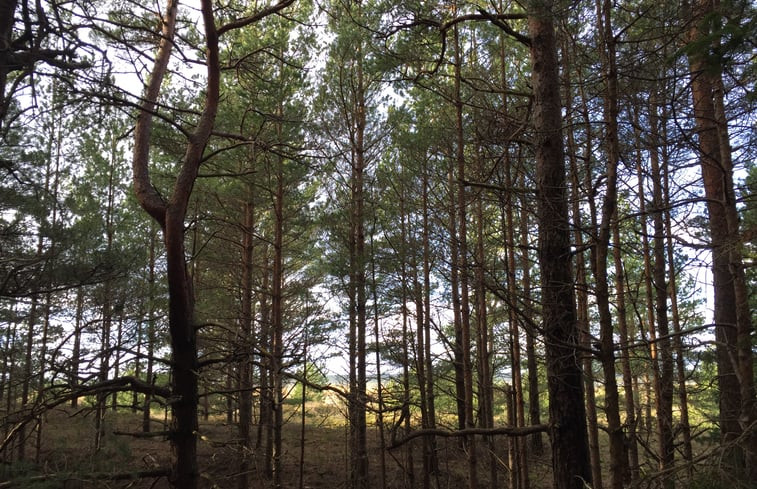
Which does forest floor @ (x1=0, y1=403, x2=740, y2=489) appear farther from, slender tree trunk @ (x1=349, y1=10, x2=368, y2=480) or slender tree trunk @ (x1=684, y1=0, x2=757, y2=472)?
slender tree trunk @ (x1=349, y1=10, x2=368, y2=480)

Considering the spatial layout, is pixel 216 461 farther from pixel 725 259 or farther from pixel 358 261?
pixel 725 259

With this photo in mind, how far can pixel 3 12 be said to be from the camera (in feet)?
13.0

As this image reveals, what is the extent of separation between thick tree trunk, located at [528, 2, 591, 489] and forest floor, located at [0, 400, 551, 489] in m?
1.97

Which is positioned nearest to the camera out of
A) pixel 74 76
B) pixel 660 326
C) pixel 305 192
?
pixel 74 76

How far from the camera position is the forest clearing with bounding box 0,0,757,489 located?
3.79 m

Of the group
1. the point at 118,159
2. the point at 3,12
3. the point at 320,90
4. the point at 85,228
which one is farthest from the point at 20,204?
the point at 118,159

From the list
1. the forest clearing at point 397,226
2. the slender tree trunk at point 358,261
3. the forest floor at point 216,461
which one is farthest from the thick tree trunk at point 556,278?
the slender tree trunk at point 358,261

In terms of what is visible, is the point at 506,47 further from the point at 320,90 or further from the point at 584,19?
the point at 584,19

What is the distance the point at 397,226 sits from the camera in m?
11.9

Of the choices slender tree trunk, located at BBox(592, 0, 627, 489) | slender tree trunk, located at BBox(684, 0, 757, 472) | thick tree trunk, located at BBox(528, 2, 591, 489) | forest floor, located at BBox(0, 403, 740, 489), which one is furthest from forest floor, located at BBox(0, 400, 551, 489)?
slender tree trunk, located at BBox(684, 0, 757, 472)

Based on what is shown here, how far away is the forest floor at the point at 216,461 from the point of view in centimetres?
341

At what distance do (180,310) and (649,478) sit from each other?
3.78 m

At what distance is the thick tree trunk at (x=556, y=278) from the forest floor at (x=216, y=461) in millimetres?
1971

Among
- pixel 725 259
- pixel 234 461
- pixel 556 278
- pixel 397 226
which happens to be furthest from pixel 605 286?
pixel 234 461
